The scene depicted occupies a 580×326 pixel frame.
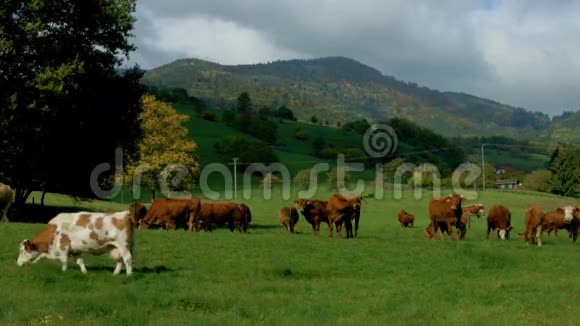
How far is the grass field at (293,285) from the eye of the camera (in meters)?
13.8

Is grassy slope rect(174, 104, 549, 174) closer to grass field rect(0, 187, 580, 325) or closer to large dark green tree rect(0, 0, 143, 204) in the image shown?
large dark green tree rect(0, 0, 143, 204)

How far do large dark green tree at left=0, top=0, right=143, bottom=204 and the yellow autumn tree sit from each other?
47.7ft

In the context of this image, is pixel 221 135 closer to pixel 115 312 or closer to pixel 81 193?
pixel 81 193

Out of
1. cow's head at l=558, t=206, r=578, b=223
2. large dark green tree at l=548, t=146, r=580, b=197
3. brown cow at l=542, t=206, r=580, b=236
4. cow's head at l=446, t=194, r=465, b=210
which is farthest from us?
large dark green tree at l=548, t=146, r=580, b=197

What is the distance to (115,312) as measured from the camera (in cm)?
1356

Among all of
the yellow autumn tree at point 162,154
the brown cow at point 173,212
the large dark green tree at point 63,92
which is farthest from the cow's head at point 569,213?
the yellow autumn tree at point 162,154

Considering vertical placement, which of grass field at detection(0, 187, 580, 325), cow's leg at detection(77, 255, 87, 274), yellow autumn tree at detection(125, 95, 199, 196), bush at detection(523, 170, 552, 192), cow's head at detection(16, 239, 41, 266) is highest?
yellow autumn tree at detection(125, 95, 199, 196)

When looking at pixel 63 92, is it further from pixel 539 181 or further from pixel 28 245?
pixel 539 181

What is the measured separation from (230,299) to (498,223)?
81.4 ft

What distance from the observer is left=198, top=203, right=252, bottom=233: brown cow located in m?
33.9

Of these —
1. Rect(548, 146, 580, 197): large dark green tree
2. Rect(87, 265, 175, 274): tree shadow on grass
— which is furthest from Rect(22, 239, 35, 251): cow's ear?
Rect(548, 146, 580, 197): large dark green tree

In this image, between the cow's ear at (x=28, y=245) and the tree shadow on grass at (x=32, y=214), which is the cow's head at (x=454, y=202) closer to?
the cow's ear at (x=28, y=245)

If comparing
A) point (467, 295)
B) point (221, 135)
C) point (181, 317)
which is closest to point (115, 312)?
point (181, 317)

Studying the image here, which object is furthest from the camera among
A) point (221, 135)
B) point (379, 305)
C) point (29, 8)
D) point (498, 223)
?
point (221, 135)
